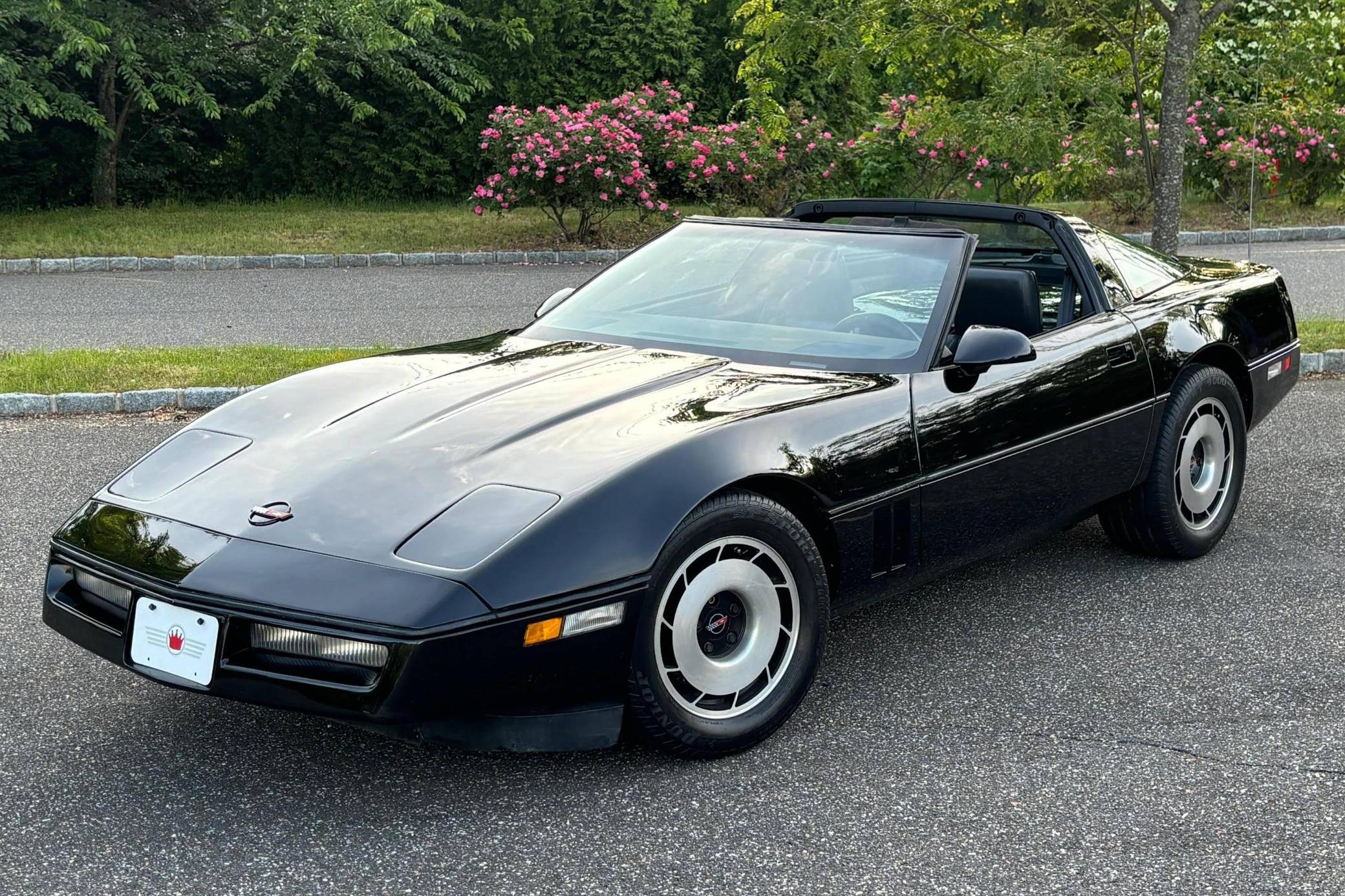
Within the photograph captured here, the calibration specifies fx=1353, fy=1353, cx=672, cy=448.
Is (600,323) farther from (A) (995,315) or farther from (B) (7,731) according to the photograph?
(B) (7,731)

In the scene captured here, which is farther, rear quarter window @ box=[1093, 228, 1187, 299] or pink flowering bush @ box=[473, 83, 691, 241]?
pink flowering bush @ box=[473, 83, 691, 241]

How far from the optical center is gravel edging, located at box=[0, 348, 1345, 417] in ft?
24.5

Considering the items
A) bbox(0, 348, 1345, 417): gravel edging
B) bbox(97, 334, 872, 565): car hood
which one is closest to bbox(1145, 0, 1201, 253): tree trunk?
bbox(97, 334, 872, 565): car hood

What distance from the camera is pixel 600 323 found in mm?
4535

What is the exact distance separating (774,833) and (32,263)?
13.7 meters

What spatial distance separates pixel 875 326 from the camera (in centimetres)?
419

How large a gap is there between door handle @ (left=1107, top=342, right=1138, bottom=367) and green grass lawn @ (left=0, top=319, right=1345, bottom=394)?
4309 mm

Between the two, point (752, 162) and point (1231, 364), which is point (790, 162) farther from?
point (1231, 364)

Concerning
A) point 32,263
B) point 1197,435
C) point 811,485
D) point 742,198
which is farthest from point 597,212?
point 811,485

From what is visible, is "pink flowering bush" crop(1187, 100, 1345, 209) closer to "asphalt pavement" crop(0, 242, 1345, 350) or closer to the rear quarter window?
"asphalt pavement" crop(0, 242, 1345, 350)

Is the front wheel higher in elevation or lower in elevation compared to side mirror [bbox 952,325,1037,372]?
lower

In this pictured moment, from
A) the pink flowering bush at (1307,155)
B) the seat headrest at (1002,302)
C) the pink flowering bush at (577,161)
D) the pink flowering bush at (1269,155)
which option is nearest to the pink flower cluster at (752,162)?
the pink flowering bush at (577,161)

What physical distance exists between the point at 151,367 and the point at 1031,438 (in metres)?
5.88

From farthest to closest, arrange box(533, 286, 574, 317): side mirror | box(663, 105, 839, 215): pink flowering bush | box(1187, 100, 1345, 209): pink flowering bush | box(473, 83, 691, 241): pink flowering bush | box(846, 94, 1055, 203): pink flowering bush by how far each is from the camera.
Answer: box(1187, 100, 1345, 209): pink flowering bush, box(846, 94, 1055, 203): pink flowering bush, box(663, 105, 839, 215): pink flowering bush, box(473, 83, 691, 241): pink flowering bush, box(533, 286, 574, 317): side mirror
